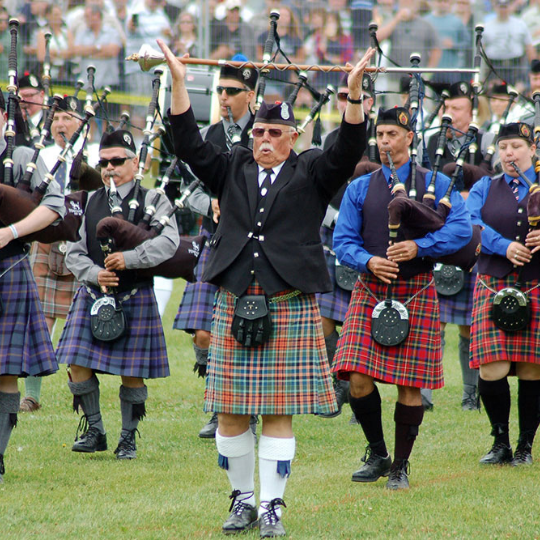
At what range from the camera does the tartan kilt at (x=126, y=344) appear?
206 inches

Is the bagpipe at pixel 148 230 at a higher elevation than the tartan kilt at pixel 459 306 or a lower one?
higher

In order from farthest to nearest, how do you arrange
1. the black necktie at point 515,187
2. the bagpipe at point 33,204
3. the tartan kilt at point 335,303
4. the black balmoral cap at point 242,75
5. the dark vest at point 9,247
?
the tartan kilt at point 335,303 → the black balmoral cap at point 242,75 → the black necktie at point 515,187 → the dark vest at point 9,247 → the bagpipe at point 33,204

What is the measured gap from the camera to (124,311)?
17.3 ft

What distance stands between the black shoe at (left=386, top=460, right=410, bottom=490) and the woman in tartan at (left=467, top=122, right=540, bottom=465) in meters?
0.66

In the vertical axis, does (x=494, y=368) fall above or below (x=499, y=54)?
below

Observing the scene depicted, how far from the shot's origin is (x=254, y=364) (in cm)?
395

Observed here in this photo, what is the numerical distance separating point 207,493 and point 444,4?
268 inches

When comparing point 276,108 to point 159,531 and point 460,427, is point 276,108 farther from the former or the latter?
point 460,427

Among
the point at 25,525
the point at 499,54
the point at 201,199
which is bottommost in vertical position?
the point at 25,525

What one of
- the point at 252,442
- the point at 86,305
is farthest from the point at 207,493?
the point at 86,305

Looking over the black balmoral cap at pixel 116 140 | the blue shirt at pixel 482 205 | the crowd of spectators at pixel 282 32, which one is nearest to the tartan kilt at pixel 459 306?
the blue shirt at pixel 482 205

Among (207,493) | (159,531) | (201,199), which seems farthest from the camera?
(201,199)

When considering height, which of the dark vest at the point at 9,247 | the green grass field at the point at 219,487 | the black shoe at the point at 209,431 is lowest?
the green grass field at the point at 219,487

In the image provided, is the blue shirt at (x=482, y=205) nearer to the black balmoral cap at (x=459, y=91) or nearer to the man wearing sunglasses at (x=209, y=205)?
the man wearing sunglasses at (x=209, y=205)
